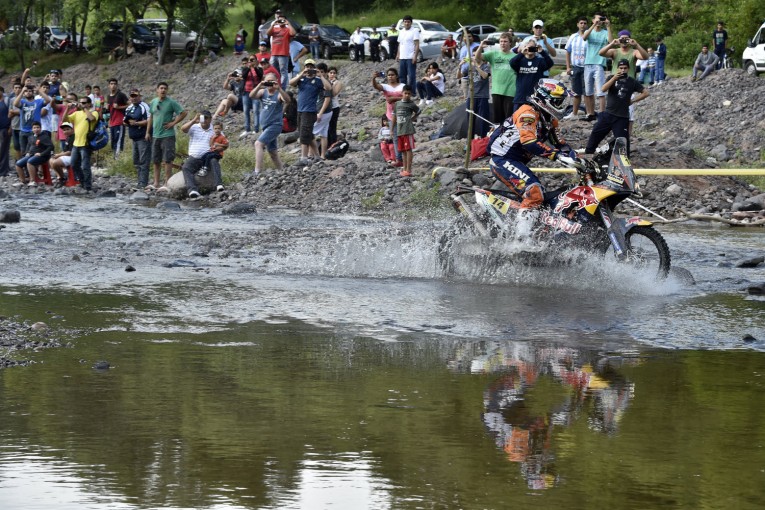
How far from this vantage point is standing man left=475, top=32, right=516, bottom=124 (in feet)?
68.0

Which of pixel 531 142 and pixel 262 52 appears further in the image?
pixel 262 52

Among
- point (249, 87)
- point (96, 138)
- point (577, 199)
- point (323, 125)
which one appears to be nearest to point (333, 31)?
point (249, 87)

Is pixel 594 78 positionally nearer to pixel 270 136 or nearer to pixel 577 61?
pixel 577 61

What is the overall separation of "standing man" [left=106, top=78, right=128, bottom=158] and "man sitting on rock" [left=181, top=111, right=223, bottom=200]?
19.9ft

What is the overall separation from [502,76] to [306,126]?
4230 millimetres

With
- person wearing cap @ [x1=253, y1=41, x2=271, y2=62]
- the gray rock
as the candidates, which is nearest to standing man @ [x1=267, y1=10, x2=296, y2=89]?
person wearing cap @ [x1=253, y1=41, x2=271, y2=62]

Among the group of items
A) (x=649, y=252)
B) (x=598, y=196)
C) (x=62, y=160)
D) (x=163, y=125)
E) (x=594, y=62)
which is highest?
(x=594, y=62)

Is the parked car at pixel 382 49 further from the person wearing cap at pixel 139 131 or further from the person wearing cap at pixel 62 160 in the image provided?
the person wearing cap at pixel 139 131

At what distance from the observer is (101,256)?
13984mm

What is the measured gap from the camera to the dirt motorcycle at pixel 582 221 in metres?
Result: 12.0

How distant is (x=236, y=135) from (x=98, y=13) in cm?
2595

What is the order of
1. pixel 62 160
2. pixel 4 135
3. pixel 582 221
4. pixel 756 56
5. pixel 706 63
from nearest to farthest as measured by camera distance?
pixel 582 221 < pixel 62 160 < pixel 4 135 < pixel 756 56 < pixel 706 63

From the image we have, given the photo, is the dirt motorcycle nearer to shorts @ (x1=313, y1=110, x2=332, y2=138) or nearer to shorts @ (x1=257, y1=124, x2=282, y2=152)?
shorts @ (x1=257, y1=124, x2=282, y2=152)

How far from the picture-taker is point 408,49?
30.0m
